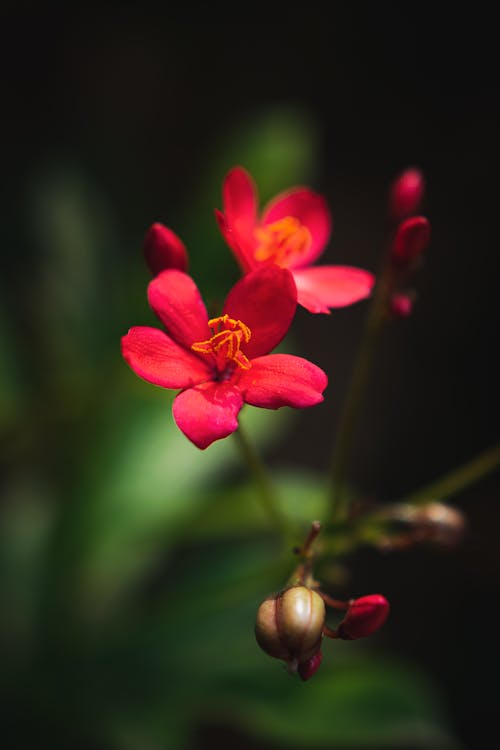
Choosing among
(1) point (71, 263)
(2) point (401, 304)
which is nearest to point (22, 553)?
(1) point (71, 263)

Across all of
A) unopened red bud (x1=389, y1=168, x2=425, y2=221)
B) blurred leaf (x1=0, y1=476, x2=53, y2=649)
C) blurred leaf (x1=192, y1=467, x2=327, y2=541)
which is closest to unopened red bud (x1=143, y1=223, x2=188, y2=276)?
unopened red bud (x1=389, y1=168, x2=425, y2=221)

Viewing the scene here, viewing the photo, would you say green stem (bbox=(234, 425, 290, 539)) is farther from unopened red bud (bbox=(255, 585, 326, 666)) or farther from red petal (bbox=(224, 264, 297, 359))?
unopened red bud (bbox=(255, 585, 326, 666))

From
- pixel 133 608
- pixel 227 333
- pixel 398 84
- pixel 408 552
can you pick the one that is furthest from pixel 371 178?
pixel 227 333

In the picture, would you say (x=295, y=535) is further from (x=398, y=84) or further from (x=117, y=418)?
(x=398, y=84)

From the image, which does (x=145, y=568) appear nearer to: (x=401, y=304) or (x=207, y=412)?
(x=401, y=304)

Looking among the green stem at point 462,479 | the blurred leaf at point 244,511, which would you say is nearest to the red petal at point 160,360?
the green stem at point 462,479

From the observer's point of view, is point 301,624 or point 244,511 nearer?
point 301,624
